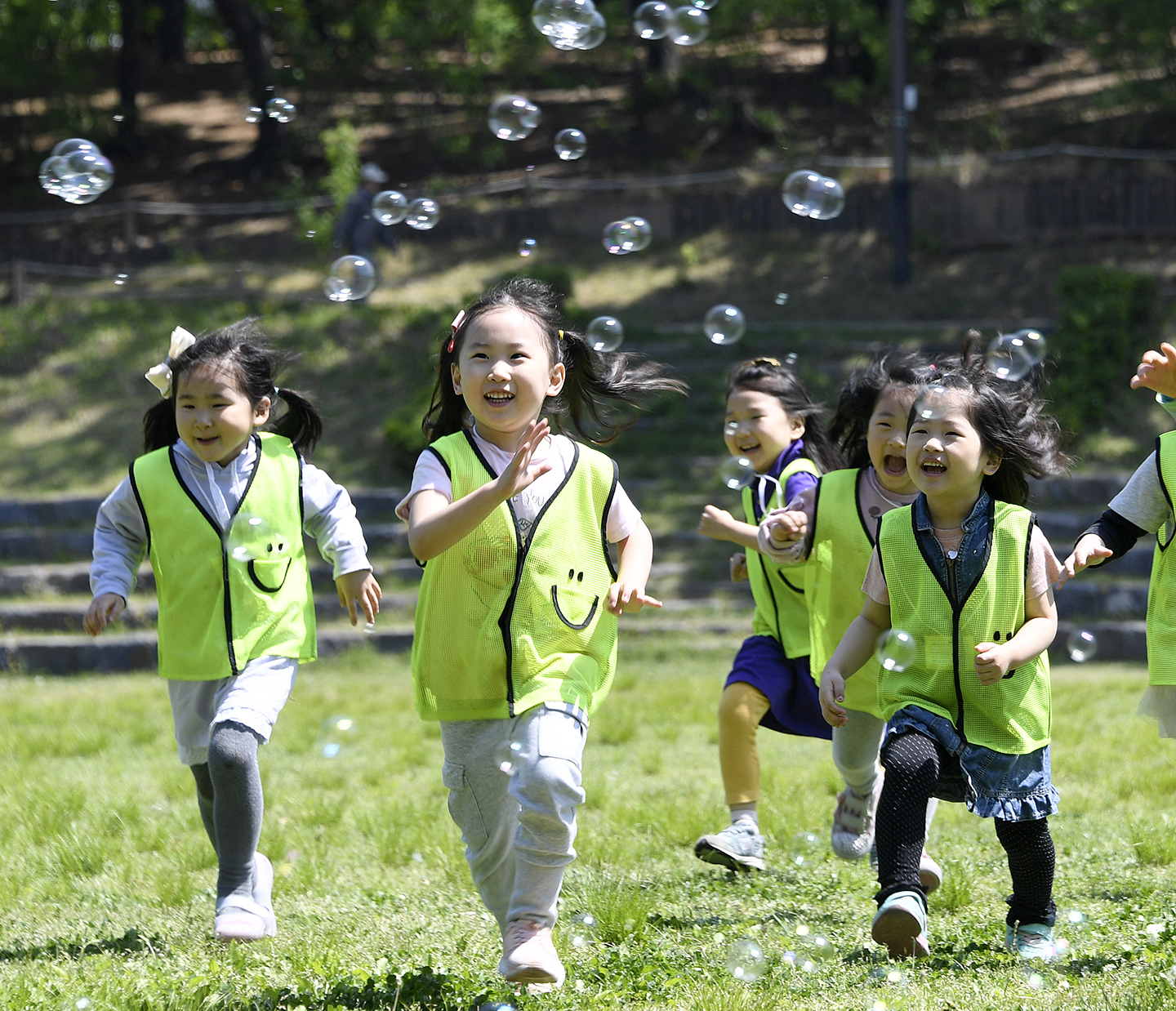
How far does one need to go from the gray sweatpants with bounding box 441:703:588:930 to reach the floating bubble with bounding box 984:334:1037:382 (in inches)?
62.1

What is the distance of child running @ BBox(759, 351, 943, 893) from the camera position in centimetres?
391

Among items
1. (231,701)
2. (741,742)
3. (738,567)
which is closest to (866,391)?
(738,567)

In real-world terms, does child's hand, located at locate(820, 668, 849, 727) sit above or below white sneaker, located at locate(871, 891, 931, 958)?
above

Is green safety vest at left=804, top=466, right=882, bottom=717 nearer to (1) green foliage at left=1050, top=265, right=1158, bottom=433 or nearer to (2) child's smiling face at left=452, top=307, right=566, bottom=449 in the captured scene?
(2) child's smiling face at left=452, top=307, right=566, bottom=449

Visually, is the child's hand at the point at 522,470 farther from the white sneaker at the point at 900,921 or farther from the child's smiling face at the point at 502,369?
the white sneaker at the point at 900,921

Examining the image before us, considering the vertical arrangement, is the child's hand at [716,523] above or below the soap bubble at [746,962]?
above

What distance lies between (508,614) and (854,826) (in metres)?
1.50

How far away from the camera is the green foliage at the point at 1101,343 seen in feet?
36.4

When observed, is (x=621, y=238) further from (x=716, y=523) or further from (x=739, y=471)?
(x=716, y=523)

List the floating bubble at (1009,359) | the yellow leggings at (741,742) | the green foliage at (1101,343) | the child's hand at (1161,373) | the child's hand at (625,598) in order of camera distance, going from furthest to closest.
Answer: the green foliage at (1101,343)
the yellow leggings at (741,742)
the floating bubble at (1009,359)
the child's hand at (1161,373)
the child's hand at (625,598)

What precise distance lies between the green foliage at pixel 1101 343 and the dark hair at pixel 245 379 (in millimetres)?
7959

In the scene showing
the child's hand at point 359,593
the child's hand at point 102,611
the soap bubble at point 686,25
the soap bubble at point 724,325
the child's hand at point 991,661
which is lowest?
the child's hand at point 102,611

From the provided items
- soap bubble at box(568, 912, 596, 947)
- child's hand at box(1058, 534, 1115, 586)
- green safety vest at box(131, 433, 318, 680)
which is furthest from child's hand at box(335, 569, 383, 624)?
child's hand at box(1058, 534, 1115, 586)

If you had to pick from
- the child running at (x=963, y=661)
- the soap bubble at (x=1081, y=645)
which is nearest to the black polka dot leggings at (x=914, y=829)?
the child running at (x=963, y=661)
